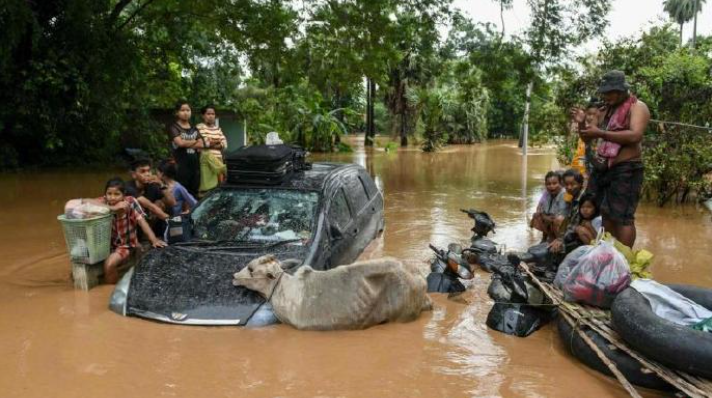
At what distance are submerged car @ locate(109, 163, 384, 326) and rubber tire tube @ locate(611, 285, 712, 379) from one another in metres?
2.54

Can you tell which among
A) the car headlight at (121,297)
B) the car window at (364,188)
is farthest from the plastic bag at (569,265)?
the car headlight at (121,297)

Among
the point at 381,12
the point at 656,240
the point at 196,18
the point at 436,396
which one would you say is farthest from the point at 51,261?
the point at 196,18

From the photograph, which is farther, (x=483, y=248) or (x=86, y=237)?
(x=483, y=248)

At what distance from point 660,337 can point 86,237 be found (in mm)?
4986

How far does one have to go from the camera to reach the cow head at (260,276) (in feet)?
15.6

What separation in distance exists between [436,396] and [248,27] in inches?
532

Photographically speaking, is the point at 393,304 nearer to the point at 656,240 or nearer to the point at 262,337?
the point at 262,337

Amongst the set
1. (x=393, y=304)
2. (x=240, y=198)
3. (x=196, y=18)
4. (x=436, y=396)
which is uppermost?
(x=196, y=18)

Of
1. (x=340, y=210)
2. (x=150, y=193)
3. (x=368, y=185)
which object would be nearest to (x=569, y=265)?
(x=340, y=210)

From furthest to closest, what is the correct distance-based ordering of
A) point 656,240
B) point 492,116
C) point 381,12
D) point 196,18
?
point 492,116 → point 196,18 → point 381,12 → point 656,240

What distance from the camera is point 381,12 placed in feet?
46.0

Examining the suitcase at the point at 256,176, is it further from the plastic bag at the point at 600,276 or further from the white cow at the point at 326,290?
the plastic bag at the point at 600,276

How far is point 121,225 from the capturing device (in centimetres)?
608

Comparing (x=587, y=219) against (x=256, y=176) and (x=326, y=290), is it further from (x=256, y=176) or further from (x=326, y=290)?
(x=256, y=176)
